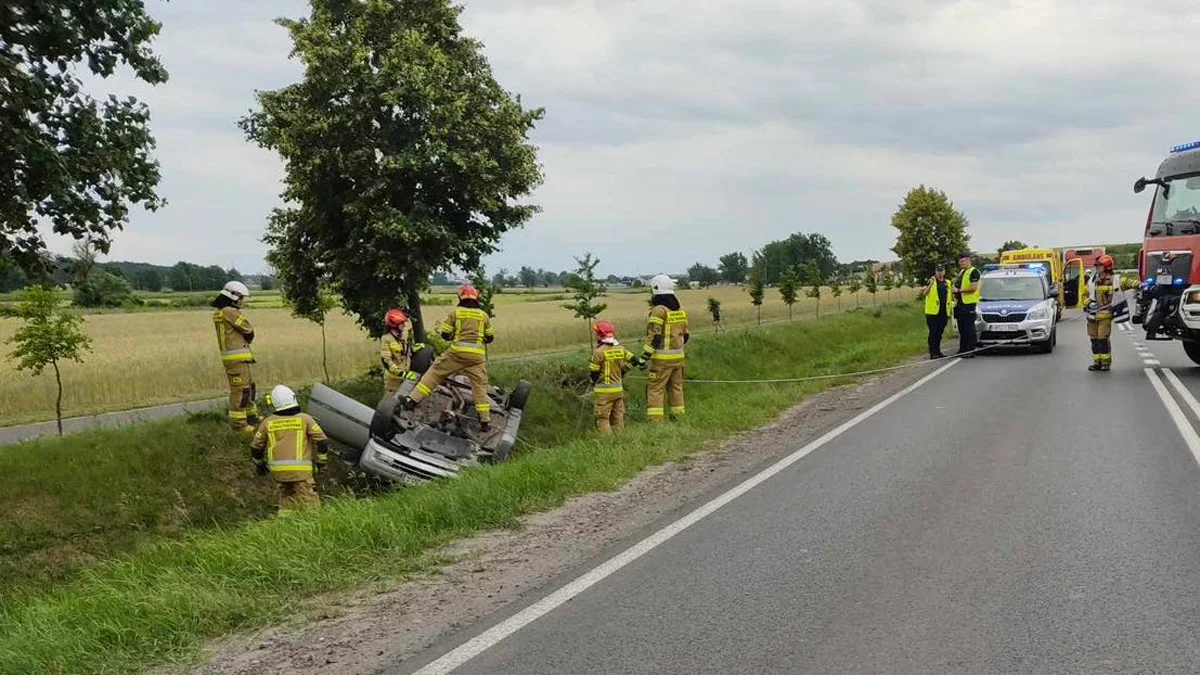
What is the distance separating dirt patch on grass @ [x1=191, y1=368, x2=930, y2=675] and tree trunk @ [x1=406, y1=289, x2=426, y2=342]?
23.0 ft

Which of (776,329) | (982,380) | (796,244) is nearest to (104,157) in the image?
(982,380)

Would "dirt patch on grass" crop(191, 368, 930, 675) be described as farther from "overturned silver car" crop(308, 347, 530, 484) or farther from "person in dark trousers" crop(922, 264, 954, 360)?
"person in dark trousers" crop(922, 264, 954, 360)

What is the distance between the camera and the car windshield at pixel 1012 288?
20.1m

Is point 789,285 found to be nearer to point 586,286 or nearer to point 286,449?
point 586,286

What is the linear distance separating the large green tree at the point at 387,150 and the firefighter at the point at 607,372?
296cm

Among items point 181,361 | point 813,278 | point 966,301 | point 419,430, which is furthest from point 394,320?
point 813,278

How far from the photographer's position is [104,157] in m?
9.13

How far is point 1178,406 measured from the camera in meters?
11.2

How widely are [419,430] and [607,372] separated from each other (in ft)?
9.11

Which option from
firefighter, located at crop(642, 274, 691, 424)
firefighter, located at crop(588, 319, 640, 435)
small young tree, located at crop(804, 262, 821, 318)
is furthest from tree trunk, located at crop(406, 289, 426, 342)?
small young tree, located at crop(804, 262, 821, 318)

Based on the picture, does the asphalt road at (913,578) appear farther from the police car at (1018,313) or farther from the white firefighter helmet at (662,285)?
the police car at (1018,313)

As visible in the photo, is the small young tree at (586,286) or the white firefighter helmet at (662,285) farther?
the small young tree at (586,286)

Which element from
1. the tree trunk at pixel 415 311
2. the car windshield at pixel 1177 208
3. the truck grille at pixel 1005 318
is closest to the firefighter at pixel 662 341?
Result: the tree trunk at pixel 415 311

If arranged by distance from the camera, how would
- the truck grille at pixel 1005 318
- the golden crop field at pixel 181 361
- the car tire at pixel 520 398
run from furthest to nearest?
the golden crop field at pixel 181 361
the truck grille at pixel 1005 318
the car tire at pixel 520 398
